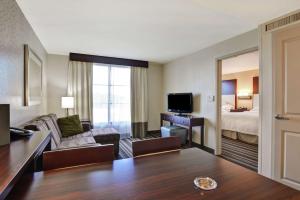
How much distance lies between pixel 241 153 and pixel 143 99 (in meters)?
2.92

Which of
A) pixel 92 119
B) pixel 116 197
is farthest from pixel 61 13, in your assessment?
pixel 92 119

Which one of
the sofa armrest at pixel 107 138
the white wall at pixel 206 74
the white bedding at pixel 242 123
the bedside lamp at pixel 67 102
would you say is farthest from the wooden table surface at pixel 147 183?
the white bedding at pixel 242 123

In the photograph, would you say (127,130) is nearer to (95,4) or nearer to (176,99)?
(176,99)

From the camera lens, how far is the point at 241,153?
3562 millimetres

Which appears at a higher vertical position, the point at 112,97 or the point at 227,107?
the point at 112,97

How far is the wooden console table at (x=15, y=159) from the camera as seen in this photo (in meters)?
0.77

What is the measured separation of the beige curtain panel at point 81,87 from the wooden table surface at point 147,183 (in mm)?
3663

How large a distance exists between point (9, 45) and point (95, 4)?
3.46 ft

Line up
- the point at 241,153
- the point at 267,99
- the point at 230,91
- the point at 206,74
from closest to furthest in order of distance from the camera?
the point at 267,99 < the point at 241,153 < the point at 206,74 < the point at 230,91

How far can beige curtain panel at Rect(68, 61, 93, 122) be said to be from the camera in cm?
445

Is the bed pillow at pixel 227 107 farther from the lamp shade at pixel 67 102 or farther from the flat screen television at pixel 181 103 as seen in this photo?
the lamp shade at pixel 67 102

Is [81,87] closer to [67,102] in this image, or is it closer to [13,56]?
[67,102]

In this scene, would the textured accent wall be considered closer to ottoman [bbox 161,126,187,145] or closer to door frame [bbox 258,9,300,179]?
ottoman [bbox 161,126,187,145]

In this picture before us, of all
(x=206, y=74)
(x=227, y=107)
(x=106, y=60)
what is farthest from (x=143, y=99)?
(x=227, y=107)
